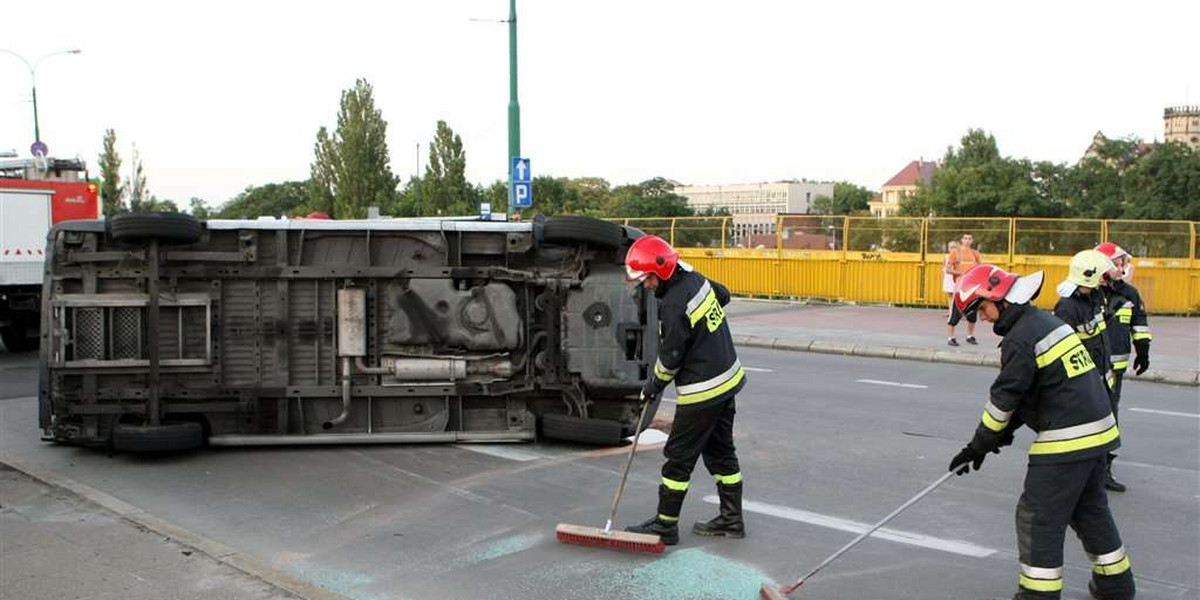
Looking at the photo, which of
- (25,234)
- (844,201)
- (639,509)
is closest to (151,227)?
(639,509)

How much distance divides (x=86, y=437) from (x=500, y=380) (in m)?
3.12

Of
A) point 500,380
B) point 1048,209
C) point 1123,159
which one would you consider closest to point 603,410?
point 500,380

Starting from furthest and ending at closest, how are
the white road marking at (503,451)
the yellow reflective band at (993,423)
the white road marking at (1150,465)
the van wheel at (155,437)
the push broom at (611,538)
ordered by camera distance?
1. the white road marking at (503,451)
2. the white road marking at (1150,465)
3. the van wheel at (155,437)
4. the push broom at (611,538)
5. the yellow reflective band at (993,423)

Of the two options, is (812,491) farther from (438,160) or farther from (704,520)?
(438,160)

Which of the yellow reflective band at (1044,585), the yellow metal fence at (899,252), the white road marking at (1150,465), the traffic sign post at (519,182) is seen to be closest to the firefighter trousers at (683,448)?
the yellow reflective band at (1044,585)

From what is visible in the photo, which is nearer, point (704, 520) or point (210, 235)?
point (704, 520)

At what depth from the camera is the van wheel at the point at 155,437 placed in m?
7.23

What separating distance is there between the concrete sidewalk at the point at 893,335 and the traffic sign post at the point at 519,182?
14.9 ft

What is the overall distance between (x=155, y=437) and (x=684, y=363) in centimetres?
411

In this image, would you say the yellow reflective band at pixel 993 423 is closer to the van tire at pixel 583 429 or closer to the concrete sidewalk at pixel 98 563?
the concrete sidewalk at pixel 98 563

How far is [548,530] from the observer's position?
232 inches

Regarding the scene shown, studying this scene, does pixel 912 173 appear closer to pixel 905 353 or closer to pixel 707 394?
pixel 905 353

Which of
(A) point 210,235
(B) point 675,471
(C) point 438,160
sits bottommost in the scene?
(B) point 675,471

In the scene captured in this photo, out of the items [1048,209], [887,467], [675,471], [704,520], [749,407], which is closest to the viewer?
[675,471]
